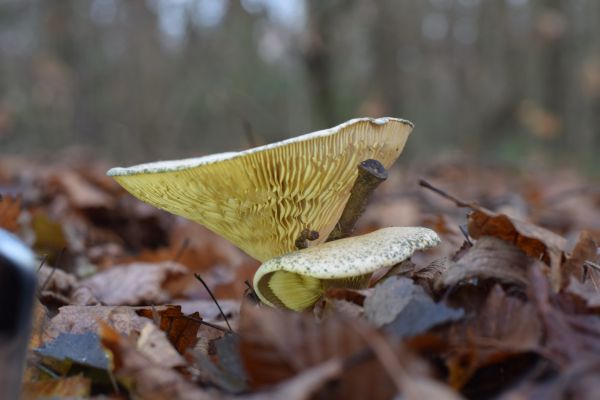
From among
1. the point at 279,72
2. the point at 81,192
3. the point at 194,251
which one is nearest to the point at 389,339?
the point at 194,251

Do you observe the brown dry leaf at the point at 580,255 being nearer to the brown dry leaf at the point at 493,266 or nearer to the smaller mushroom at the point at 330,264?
the brown dry leaf at the point at 493,266

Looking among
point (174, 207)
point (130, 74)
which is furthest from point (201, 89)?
point (174, 207)

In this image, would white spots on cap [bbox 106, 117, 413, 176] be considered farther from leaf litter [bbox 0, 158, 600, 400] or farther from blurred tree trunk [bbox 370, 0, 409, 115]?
blurred tree trunk [bbox 370, 0, 409, 115]

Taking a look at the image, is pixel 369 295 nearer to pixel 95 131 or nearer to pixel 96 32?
pixel 95 131

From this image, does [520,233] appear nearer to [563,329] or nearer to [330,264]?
[563,329]

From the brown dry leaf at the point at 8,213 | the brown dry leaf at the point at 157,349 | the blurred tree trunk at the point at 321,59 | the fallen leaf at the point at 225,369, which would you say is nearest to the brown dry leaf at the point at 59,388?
the brown dry leaf at the point at 157,349

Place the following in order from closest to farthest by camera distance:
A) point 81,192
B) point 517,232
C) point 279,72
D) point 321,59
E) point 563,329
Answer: point 563,329, point 517,232, point 81,192, point 321,59, point 279,72
